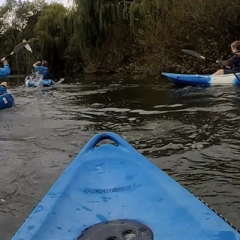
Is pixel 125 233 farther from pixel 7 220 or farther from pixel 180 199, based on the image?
pixel 7 220

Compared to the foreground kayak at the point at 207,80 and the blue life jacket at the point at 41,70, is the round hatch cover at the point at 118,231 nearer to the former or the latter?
the foreground kayak at the point at 207,80

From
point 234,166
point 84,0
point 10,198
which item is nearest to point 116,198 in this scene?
point 10,198

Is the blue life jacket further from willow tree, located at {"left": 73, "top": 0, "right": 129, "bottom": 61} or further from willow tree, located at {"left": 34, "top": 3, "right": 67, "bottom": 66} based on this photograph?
willow tree, located at {"left": 34, "top": 3, "right": 67, "bottom": 66}

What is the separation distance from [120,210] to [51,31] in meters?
21.0

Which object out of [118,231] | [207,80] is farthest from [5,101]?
[118,231]

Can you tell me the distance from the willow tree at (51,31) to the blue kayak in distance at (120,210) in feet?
64.6

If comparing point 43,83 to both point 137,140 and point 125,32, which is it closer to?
point 125,32

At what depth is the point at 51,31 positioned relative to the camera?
72.9 ft

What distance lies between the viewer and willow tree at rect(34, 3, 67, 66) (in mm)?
21719

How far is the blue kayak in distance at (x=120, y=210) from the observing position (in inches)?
76.1

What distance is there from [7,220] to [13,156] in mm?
1648

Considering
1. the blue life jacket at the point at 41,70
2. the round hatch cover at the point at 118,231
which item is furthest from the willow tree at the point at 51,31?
the round hatch cover at the point at 118,231

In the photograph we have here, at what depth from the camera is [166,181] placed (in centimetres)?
248

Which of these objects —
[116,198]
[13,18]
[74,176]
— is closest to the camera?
[116,198]
